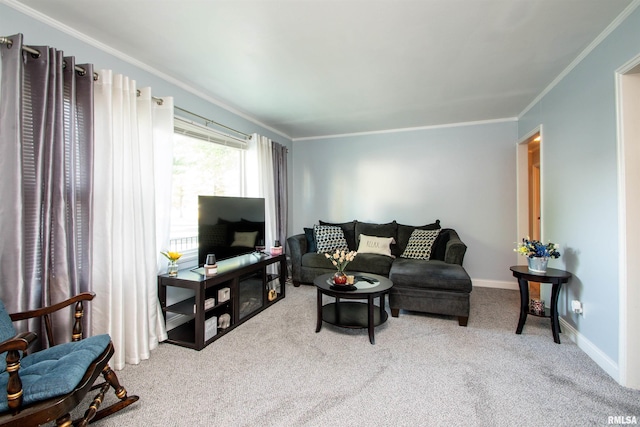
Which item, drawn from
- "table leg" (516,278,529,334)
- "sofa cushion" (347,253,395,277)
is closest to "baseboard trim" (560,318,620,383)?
"table leg" (516,278,529,334)

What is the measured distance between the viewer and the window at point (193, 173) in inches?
124

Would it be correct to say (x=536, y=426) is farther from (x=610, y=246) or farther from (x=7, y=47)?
(x=7, y=47)

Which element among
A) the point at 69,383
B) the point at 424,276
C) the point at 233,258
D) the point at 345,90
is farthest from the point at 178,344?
the point at 345,90

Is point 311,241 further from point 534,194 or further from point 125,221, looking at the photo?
point 534,194

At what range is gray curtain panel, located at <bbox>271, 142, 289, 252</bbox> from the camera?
4.63 m

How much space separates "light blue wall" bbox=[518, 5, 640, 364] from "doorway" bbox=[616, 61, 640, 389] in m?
0.07

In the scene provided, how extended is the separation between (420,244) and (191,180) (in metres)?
3.13

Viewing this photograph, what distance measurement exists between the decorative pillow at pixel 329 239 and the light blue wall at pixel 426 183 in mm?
593

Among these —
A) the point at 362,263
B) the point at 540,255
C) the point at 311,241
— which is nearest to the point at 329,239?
the point at 311,241

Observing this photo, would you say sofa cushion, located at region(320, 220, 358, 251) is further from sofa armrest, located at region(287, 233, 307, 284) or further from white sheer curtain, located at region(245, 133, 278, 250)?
white sheer curtain, located at region(245, 133, 278, 250)

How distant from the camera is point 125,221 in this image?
2.28 metres

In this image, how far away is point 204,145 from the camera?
3.54m

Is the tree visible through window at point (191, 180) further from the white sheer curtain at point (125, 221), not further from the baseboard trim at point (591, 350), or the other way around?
the baseboard trim at point (591, 350)

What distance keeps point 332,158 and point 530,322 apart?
147 inches
